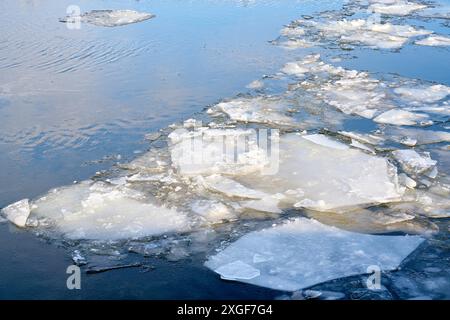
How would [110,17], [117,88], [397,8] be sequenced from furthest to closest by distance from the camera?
1. [397,8]
2. [110,17]
3. [117,88]

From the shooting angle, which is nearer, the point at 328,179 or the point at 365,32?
the point at 328,179

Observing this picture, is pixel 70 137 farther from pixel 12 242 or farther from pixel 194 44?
pixel 194 44

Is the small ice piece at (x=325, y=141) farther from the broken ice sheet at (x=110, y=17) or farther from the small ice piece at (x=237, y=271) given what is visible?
→ the broken ice sheet at (x=110, y=17)

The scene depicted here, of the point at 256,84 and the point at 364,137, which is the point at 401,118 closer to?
the point at 364,137

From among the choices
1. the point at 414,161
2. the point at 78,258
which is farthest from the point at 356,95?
the point at 78,258

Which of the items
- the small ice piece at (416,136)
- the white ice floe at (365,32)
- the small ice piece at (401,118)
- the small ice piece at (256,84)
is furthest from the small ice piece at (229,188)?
the white ice floe at (365,32)
